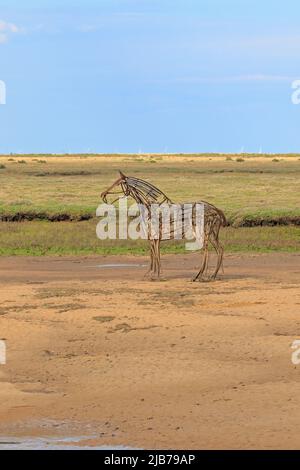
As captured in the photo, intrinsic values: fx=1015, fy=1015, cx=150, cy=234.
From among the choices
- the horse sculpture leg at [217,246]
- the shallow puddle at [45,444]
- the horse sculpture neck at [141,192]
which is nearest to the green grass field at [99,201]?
the horse sculpture leg at [217,246]

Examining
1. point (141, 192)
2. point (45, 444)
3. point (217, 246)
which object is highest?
point (141, 192)

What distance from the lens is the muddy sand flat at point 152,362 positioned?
8.84m

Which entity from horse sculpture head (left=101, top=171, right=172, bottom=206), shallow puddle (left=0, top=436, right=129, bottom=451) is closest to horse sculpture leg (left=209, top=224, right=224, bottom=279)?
horse sculpture head (left=101, top=171, right=172, bottom=206)

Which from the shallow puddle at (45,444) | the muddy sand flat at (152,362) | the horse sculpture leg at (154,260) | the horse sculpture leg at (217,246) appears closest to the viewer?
the shallow puddle at (45,444)

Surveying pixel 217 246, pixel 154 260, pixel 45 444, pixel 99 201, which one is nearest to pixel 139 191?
pixel 217 246

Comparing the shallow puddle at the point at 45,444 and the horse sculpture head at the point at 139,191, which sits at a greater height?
the horse sculpture head at the point at 139,191

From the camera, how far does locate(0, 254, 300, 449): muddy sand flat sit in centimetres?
884

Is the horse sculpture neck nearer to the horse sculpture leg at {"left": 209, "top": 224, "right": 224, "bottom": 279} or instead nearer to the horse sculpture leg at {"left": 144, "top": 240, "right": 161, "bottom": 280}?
the horse sculpture leg at {"left": 144, "top": 240, "right": 161, "bottom": 280}

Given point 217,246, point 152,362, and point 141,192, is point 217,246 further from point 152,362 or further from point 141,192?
point 152,362

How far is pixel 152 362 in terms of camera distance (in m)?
11.1

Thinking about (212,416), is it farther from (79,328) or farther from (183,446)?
(79,328)

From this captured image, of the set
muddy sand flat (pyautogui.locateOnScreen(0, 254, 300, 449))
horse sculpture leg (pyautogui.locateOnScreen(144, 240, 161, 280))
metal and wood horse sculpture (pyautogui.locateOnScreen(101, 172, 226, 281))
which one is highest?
metal and wood horse sculpture (pyautogui.locateOnScreen(101, 172, 226, 281))

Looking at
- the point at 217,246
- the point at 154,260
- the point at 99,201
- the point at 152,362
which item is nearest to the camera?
→ the point at 152,362

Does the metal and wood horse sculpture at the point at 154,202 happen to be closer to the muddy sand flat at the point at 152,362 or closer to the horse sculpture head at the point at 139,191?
→ the horse sculpture head at the point at 139,191
